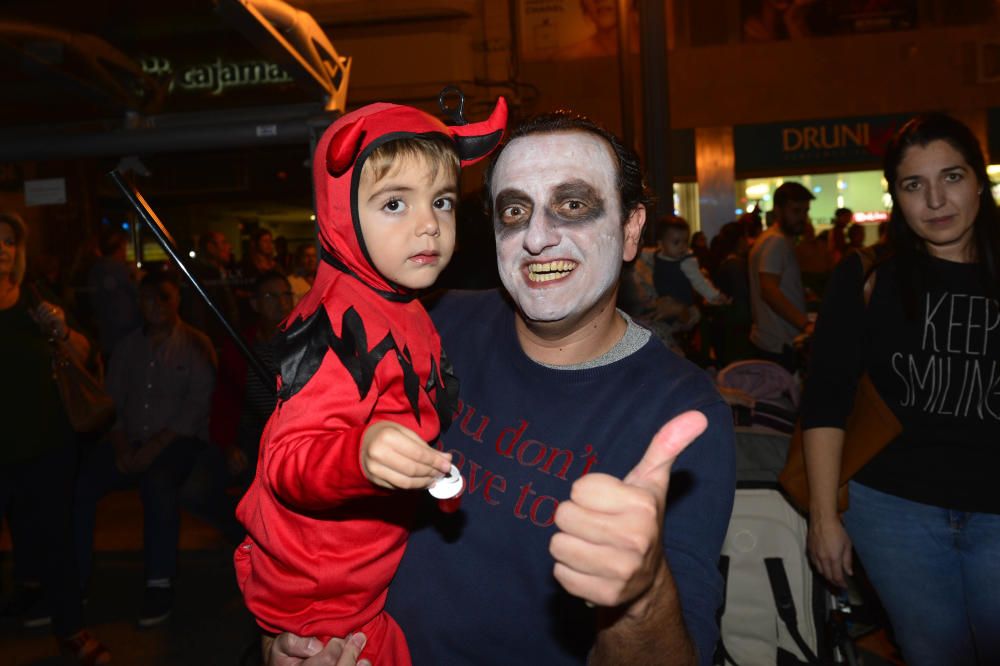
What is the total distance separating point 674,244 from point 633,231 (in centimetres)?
517

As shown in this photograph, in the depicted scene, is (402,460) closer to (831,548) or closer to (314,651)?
(314,651)

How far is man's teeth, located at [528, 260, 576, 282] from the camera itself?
79.4 inches

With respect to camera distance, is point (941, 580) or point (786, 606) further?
point (786, 606)

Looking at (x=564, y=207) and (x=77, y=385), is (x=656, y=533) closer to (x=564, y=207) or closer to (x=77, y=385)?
(x=564, y=207)

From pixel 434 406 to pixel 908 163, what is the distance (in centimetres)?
179

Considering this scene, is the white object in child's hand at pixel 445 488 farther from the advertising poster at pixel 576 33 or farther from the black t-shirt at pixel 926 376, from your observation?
the advertising poster at pixel 576 33

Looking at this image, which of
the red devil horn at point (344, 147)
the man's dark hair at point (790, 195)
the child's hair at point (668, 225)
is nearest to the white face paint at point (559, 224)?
the red devil horn at point (344, 147)

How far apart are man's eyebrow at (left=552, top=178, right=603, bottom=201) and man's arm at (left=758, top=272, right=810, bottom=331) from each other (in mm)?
4200

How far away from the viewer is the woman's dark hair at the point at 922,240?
260 cm

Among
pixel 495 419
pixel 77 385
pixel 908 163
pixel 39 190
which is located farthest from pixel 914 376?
pixel 39 190

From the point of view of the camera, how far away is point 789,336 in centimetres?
614

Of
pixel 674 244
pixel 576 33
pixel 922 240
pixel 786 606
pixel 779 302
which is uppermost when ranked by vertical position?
pixel 576 33

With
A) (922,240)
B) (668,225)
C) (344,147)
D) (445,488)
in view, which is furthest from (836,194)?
(445,488)

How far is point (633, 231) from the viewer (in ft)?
7.25
